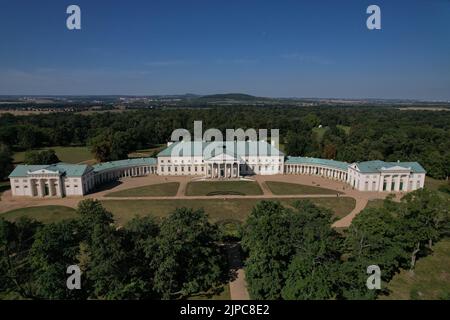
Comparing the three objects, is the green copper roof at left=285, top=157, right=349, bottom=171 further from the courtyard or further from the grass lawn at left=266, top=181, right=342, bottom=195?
the grass lawn at left=266, top=181, right=342, bottom=195

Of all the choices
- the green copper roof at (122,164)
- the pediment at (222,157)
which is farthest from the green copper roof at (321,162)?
the green copper roof at (122,164)

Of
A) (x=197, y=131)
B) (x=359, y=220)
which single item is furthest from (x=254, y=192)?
(x=197, y=131)

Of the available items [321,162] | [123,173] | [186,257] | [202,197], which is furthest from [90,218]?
[321,162]

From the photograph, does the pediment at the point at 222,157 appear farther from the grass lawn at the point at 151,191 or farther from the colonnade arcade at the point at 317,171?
the colonnade arcade at the point at 317,171

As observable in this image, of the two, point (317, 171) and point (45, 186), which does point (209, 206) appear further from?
point (317, 171)

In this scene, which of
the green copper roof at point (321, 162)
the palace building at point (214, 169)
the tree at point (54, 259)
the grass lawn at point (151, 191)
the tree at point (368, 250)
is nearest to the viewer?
the tree at point (54, 259)
